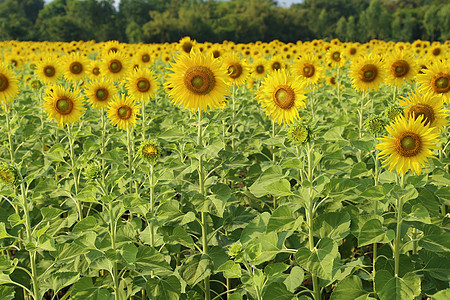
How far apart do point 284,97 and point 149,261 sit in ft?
6.48

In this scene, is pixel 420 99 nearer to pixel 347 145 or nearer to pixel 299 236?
pixel 347 145

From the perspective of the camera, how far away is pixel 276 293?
8.79 ft

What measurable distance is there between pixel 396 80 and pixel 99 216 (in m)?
4.66

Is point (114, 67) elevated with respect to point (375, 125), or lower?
elevated

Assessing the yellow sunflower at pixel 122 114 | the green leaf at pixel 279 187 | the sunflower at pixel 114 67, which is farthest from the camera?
the sunflower at pixel 114 67

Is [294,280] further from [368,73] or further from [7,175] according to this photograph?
[368,73]

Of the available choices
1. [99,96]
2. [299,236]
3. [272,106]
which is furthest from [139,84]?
[299,236]

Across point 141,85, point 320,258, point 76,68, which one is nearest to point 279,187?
point 320,258

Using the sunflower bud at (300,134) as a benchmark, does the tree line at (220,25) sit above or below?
above

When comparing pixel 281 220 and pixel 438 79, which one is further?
pixel 438 79

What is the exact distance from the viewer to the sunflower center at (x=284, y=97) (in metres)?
3.88

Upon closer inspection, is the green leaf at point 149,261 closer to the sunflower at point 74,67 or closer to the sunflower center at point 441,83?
the sunflower center at point 441,83

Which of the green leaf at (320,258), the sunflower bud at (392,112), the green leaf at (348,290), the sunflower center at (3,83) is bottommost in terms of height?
A: the green leaf at (348,290)

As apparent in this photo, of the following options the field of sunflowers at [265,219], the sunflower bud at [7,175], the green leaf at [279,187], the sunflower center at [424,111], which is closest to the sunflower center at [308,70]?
the field of sunflowers at [265,219]
